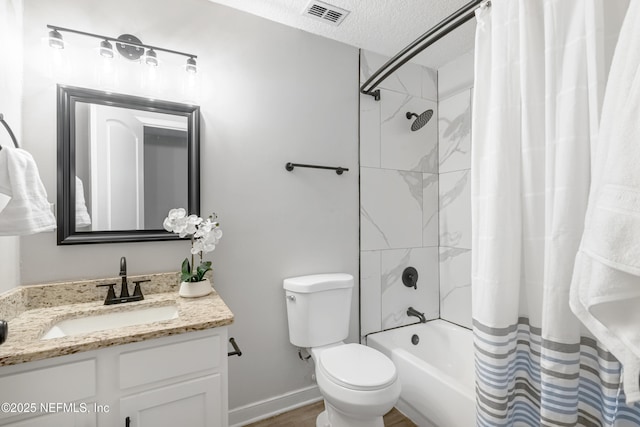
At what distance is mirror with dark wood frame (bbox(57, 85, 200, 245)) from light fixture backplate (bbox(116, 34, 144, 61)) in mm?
213

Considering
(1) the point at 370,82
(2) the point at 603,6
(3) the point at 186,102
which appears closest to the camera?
(2) the point at 603,6

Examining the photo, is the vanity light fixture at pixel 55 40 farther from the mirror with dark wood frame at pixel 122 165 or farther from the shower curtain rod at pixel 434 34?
the shower curtain rod at pixel 434 34

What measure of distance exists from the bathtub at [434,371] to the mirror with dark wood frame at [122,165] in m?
1.54

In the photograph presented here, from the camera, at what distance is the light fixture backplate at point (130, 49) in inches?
55.9

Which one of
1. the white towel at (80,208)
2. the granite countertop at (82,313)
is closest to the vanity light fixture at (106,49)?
the white towel at (80,208)

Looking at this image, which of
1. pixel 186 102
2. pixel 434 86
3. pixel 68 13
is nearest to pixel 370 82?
pixel 434 86

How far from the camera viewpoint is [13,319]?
1124mm

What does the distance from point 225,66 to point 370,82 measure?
3.08 ft

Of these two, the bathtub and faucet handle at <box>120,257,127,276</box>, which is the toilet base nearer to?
the bathtub

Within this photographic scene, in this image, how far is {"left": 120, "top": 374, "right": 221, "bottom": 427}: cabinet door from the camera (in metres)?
0.99

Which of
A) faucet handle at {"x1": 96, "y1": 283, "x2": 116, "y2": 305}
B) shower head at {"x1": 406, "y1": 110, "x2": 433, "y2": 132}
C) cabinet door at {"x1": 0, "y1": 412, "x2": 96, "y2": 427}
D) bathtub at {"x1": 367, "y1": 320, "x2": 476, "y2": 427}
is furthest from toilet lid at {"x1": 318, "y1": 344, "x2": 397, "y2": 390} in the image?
shower head at {"x1": 406, "y1": 110, "x2": 433, "y2": 132}

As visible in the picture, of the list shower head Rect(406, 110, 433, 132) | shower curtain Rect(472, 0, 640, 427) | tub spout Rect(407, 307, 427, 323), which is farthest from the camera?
tub spout Rect(407, 307, 427, 323)

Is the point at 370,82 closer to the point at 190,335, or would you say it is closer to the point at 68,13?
the point at 68,13

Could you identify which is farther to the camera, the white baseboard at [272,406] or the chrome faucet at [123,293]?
the white baseboard at [272,406]
